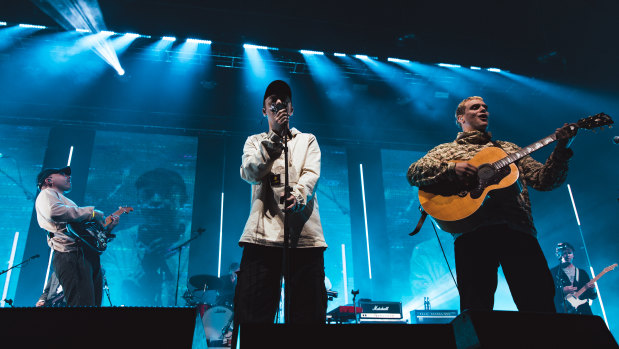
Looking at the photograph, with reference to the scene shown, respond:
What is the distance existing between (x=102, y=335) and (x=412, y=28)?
780cm

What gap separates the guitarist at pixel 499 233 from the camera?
2283mm

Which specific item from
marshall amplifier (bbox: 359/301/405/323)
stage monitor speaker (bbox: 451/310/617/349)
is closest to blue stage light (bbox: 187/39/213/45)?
marshall amplifier (bbox: 359/301/405/323)

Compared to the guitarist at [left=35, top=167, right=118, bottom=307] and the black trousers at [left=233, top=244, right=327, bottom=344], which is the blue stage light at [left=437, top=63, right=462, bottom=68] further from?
the black trousers at [left=233, top=244, right=327, bottom=344]

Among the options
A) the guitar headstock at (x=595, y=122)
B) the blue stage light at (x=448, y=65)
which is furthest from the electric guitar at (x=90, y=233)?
the blue stage light at (x=448, y=65)

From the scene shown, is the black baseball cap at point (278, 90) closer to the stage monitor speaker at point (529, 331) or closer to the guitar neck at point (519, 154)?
the guitar neck at point (519, 154)

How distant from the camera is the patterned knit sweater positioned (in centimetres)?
246

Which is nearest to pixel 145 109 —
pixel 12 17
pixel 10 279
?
pixel 12 17

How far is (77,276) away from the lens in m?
4.65

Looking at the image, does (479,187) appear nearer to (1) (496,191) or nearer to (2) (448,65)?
(1) (496,191)

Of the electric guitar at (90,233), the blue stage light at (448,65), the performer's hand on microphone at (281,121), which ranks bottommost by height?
the performer's hand on microphone at (281,121)

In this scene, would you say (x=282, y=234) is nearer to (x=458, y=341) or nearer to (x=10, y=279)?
(x=458, y=341)

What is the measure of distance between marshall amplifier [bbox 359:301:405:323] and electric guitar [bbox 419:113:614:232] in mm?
4605

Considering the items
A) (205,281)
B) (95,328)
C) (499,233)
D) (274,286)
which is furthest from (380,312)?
(95,328)

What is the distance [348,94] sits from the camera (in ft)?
31.0
